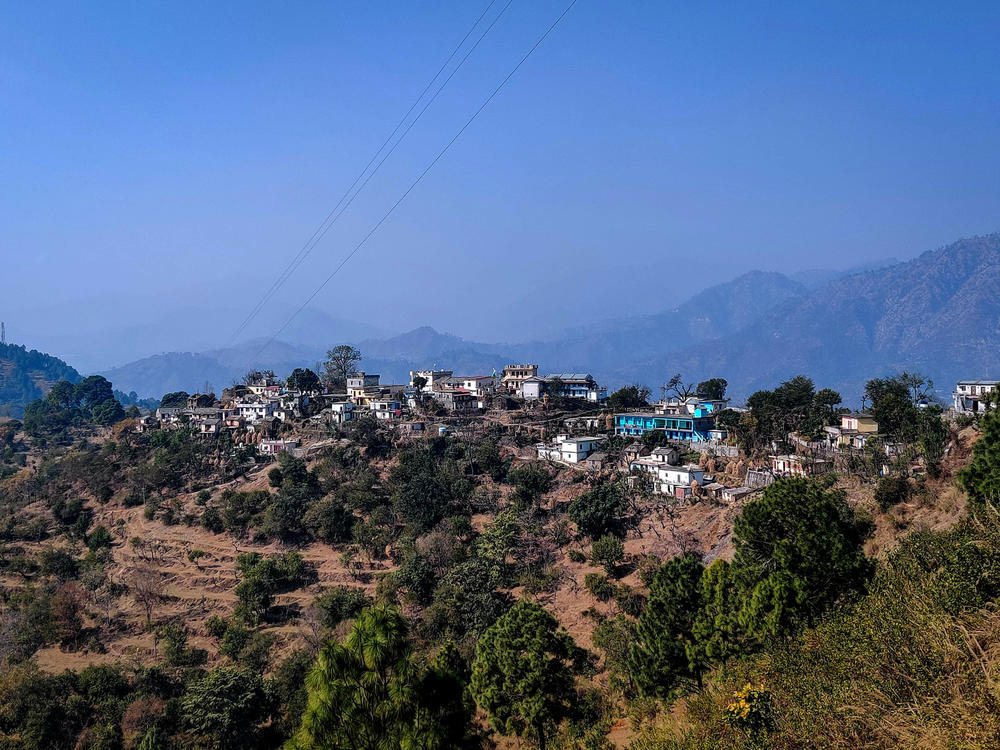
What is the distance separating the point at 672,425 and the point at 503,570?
1764cm

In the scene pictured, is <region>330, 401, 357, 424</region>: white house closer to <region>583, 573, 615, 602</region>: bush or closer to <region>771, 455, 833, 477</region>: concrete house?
<region>583, 573, 615, 602</region>: bush

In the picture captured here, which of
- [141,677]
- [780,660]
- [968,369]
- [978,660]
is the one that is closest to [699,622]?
[780,660]

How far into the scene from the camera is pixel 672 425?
3809 cm

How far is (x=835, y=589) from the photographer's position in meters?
12.5

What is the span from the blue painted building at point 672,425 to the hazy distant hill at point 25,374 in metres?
127

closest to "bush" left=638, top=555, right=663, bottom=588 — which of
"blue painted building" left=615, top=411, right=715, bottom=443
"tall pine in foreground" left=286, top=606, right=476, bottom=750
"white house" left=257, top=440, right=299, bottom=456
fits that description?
"blue painted building" left=615, top=411, right=715, bottom=443

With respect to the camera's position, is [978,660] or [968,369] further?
[968,369]

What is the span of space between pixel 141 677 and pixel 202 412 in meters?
36.4

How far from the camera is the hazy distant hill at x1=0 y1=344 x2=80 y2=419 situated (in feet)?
427

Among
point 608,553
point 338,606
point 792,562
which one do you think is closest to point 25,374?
point 338,606

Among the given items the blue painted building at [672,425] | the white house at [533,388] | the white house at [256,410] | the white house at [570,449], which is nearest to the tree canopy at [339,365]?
Answer: the white house at [256,410]

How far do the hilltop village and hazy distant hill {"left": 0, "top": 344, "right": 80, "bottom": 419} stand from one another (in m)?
99.1

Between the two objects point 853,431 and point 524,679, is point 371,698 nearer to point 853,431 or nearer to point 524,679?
point 524,679

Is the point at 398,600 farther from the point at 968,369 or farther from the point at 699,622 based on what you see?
the point at 968,369
